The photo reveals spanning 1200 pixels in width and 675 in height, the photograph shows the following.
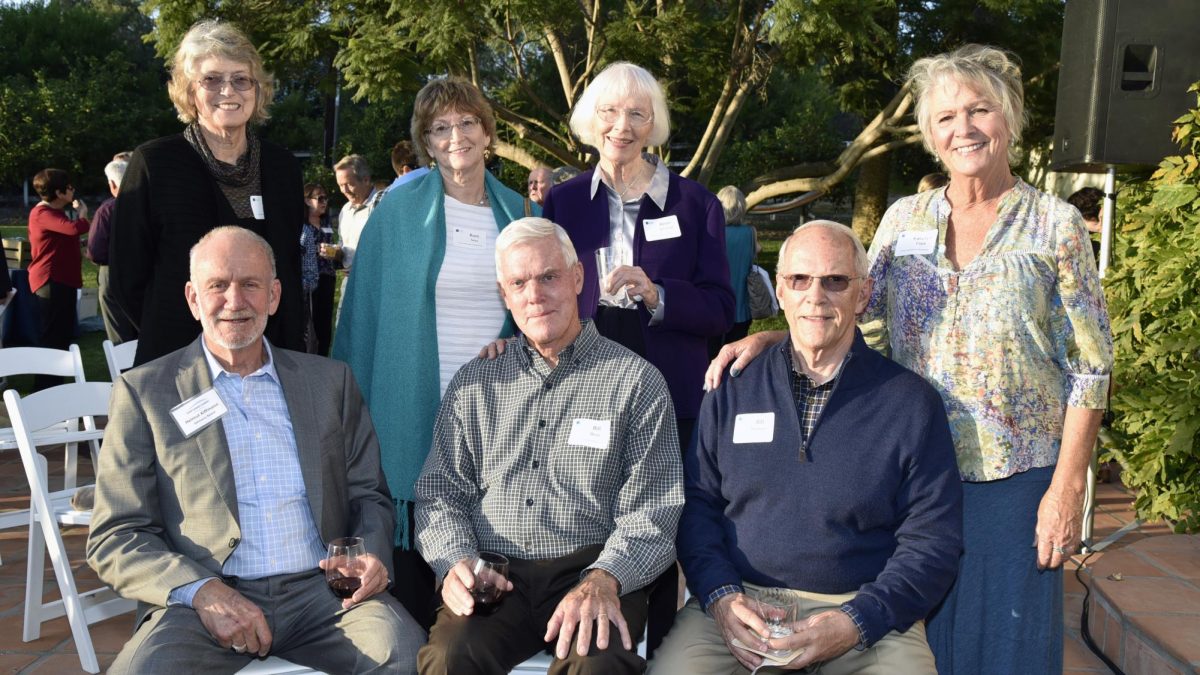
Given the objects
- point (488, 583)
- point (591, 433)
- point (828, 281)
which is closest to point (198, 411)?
point (488, 583)

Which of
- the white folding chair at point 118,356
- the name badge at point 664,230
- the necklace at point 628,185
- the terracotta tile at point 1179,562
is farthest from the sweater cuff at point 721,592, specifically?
the white folding chair at point 118,356

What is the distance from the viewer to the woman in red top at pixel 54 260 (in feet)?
26.0

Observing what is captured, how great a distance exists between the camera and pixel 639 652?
251 cm

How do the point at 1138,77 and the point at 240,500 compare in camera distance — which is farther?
the point at 1138,77

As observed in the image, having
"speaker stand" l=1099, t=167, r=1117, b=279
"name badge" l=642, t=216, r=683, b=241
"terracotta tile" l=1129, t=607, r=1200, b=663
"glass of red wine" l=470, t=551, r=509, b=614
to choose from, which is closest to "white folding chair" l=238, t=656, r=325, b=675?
"glass of red wine" l=470, t=551, r=509, b=614

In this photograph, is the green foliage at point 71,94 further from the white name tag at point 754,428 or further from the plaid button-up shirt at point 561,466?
the white name tag at point 754,428

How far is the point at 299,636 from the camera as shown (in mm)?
2545

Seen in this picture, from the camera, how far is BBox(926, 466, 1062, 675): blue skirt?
2.40 m

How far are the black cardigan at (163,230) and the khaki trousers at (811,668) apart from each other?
1.80 meters

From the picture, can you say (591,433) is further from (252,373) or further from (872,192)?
(872,192)

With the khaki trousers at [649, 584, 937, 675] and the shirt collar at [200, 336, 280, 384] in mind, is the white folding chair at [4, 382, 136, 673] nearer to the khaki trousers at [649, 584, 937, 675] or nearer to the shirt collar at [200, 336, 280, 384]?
the shirt collar at [200, 336, 280, 384]

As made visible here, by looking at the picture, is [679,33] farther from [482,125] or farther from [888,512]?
[888,512]

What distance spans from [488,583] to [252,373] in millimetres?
901

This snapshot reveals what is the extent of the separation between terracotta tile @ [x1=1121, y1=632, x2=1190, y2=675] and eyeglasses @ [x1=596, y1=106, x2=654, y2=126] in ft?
7.33
